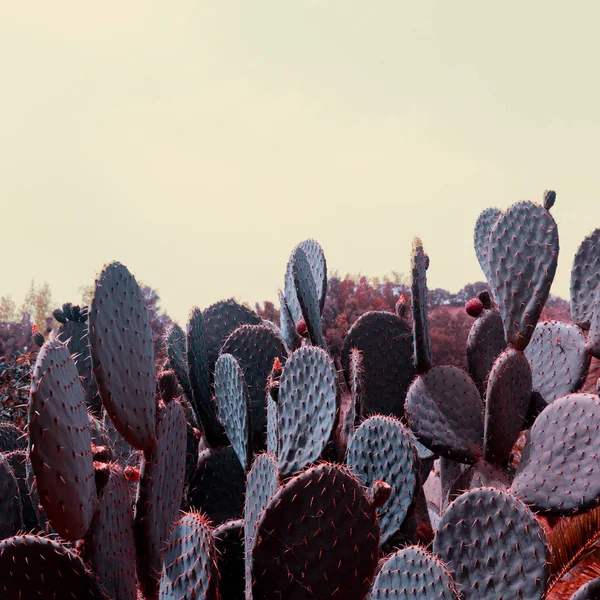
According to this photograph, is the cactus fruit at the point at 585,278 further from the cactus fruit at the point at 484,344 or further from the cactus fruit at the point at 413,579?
the cactus fruit at the point at 413,579

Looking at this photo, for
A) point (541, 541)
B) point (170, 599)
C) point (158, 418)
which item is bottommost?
point (541, 541)

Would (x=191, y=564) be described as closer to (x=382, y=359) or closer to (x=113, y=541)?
(x=113, y=541)

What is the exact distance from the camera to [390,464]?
9.43 feet

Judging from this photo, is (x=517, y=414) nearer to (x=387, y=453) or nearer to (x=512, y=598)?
(x=387, y=453)

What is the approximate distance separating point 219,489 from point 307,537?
4.56 ft

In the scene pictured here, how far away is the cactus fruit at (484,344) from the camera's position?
4066 millimetres

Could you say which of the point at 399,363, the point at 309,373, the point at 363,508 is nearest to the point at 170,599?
the point at 363,508

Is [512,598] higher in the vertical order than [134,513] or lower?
lower

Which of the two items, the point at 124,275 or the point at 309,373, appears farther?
the point at 309,373

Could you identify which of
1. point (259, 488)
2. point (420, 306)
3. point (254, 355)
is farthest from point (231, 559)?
point (420, 306)

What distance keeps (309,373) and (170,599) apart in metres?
1.06

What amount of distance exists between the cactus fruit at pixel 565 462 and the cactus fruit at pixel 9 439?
93.6 inches

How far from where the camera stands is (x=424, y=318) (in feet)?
11.4

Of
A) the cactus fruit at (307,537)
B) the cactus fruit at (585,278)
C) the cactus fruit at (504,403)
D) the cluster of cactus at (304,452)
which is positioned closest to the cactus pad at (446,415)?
the cluster of cactus at (304,452)
